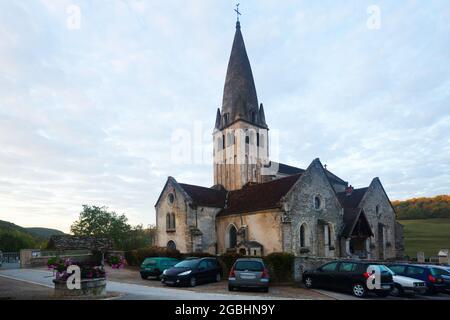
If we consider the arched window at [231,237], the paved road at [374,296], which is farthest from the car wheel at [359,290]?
the arched window at [231,237]

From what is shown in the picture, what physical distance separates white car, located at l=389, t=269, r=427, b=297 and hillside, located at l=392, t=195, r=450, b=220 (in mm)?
75829

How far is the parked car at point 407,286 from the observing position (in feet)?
55.3

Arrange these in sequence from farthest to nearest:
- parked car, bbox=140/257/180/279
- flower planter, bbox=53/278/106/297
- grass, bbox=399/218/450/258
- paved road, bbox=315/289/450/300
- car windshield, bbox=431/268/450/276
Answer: grass, bbox=399/218/450/258
parked car, bbox=140/257/180/279
car windshield, bbox=431/268/450/276
paved road, bbox=315/289/450/300
flower planter, bbox=53/278/106/297

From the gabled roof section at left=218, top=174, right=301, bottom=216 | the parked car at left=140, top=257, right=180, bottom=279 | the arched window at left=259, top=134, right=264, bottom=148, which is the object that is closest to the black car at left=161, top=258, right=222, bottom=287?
the parked car at left=140, top=257, right=180, bottom=279

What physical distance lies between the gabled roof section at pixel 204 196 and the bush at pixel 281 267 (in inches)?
547

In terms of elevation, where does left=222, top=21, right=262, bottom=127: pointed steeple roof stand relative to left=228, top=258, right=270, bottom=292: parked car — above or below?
above

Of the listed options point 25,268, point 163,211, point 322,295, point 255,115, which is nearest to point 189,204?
point 163,211

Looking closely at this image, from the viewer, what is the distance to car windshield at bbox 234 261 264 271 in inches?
664

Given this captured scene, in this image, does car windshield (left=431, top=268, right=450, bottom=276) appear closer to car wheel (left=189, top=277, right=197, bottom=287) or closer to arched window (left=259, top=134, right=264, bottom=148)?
car wheel (left=189, top=277, right=197, bottom=287)

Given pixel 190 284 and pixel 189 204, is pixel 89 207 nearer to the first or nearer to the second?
pixel 189 204

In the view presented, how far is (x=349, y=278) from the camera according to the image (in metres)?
→ 16.4

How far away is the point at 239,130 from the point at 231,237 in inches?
794

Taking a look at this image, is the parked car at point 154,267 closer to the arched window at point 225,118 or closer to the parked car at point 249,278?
the parked car at point 249,278

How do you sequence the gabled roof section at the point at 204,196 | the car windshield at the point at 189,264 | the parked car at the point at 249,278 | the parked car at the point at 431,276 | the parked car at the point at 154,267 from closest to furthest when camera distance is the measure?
the parked car at the point at 249,278
the parked car at the point at 431,276
the car windshield at the point at 189,264
the parked car at the point at 154,267
the gabled roof section at the point at 204,196
